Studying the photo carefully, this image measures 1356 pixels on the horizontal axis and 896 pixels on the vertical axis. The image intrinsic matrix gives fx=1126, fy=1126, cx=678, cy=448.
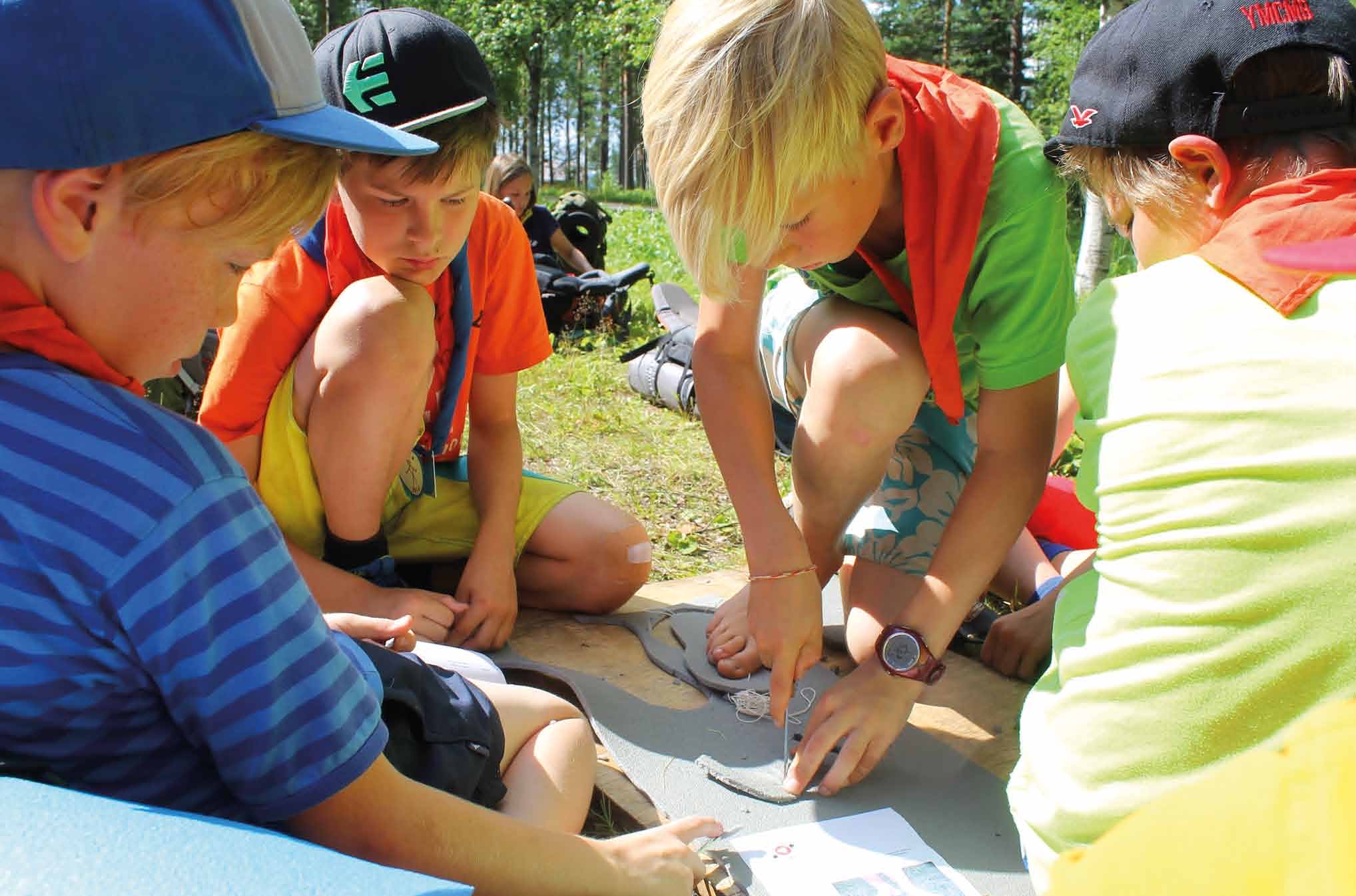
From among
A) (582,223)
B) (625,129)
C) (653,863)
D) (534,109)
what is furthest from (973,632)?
(625,129)

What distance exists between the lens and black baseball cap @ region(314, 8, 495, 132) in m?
1.82

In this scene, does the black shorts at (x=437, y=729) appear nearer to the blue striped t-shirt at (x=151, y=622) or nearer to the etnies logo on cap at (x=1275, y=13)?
the blue striped t-shirt at (x=151, y=622)

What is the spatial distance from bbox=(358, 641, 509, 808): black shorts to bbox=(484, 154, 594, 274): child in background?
17.0 ft

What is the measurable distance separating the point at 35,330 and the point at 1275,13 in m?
1.33

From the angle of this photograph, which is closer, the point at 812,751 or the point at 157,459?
the point at 157,459

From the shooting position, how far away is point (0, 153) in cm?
85

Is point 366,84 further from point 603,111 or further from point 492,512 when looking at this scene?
point 603,111

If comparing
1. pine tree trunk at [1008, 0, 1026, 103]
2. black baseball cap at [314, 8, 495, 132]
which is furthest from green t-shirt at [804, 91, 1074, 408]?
pine tree trunk at [1008, 0, 1026, 103]

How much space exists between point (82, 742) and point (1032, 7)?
26.8 m

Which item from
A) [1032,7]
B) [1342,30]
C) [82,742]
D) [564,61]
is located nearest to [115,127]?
[82,742]

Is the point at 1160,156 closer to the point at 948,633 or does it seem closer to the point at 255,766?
the point at 948,633

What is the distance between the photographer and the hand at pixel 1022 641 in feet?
6.53

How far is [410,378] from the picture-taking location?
6.32ft

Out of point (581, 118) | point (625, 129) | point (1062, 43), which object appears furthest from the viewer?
point (581, 118)
